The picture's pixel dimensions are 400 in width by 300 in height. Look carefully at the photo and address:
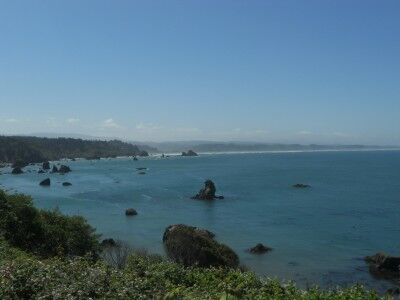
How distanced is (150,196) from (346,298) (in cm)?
8816

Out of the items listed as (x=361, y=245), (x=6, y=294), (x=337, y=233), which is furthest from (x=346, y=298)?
(x=337, y=233)

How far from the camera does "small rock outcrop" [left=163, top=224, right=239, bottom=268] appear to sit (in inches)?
1506

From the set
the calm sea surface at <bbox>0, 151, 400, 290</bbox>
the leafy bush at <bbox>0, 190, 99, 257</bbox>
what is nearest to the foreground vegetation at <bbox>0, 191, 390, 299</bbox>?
the leafy bush at <bbox>0, 190, 99, 257</bbox>

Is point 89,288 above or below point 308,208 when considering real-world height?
above

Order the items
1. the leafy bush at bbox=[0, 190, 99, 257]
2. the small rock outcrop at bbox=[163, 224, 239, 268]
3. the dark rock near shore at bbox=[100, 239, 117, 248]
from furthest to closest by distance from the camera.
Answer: the dark rock near shore at bbox=[100, 239, 117, 248], the small rock outcrop at bbox=[163, 224, 239, 268], the leafy bush at bbox=[0, 190, 99, 257]

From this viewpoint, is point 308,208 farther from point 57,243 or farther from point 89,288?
point 89,288

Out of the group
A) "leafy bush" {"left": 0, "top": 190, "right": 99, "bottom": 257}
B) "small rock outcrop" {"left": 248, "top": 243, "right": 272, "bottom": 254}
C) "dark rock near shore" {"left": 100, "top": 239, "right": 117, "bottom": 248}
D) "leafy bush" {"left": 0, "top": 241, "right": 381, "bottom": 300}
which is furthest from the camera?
"dark rock near shore" {"left": 100, "top": 239, "right": 117, "bottom": 248}

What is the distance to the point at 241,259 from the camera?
46.4 meters

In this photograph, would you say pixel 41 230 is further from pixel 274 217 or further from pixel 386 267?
pixel 274 217

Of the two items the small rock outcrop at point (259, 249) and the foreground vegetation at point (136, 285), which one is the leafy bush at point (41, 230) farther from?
the foreground vegetation at point (136, 285)

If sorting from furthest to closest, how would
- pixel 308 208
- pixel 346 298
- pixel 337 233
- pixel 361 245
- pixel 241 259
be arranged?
pixel 308 208
pixel 337 233
pixel 361 245
pixel 241 259
pixel 346 298

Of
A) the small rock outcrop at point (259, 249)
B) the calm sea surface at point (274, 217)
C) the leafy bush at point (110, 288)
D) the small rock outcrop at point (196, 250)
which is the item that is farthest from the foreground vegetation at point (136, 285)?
the small rock outcrop at point (259, 249)

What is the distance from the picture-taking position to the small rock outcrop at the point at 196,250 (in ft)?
125

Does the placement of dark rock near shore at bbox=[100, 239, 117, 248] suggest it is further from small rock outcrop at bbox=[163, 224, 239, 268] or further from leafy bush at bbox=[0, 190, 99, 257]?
leafy bush at bbox=[0, 190, 99, 257]
